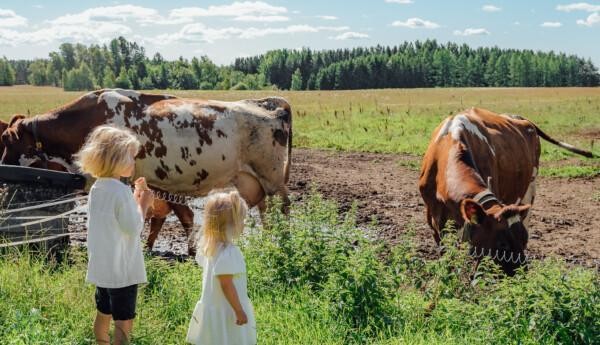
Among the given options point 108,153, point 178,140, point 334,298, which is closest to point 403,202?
point 178,140

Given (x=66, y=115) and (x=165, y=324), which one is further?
(x=66, y=115)

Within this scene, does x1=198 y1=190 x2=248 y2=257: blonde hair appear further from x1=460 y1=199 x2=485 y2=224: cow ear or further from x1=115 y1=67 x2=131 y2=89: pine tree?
x1=115 y1=67 x2=131 y2=89: pine tree

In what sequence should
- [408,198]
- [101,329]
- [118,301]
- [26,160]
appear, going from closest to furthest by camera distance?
[118,301] < [101,329] < [26,160] < [408,198]

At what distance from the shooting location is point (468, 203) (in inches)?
224

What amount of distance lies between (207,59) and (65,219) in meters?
152

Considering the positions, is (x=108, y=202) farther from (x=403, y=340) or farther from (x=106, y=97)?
(x=106, y=97)

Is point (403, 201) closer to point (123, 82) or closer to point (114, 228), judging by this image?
point (114, 228)

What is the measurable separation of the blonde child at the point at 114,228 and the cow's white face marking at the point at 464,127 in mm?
4428

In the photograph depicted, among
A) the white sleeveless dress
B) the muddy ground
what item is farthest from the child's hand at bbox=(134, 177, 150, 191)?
the muddy ground

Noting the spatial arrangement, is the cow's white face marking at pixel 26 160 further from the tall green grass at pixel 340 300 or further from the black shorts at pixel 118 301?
the black shorts at pixel 118 301

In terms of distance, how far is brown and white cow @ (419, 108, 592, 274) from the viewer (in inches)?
222

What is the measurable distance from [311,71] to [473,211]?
141 m

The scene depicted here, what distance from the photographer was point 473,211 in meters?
5.68

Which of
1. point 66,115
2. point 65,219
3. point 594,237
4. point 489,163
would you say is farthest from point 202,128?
point 594,237
